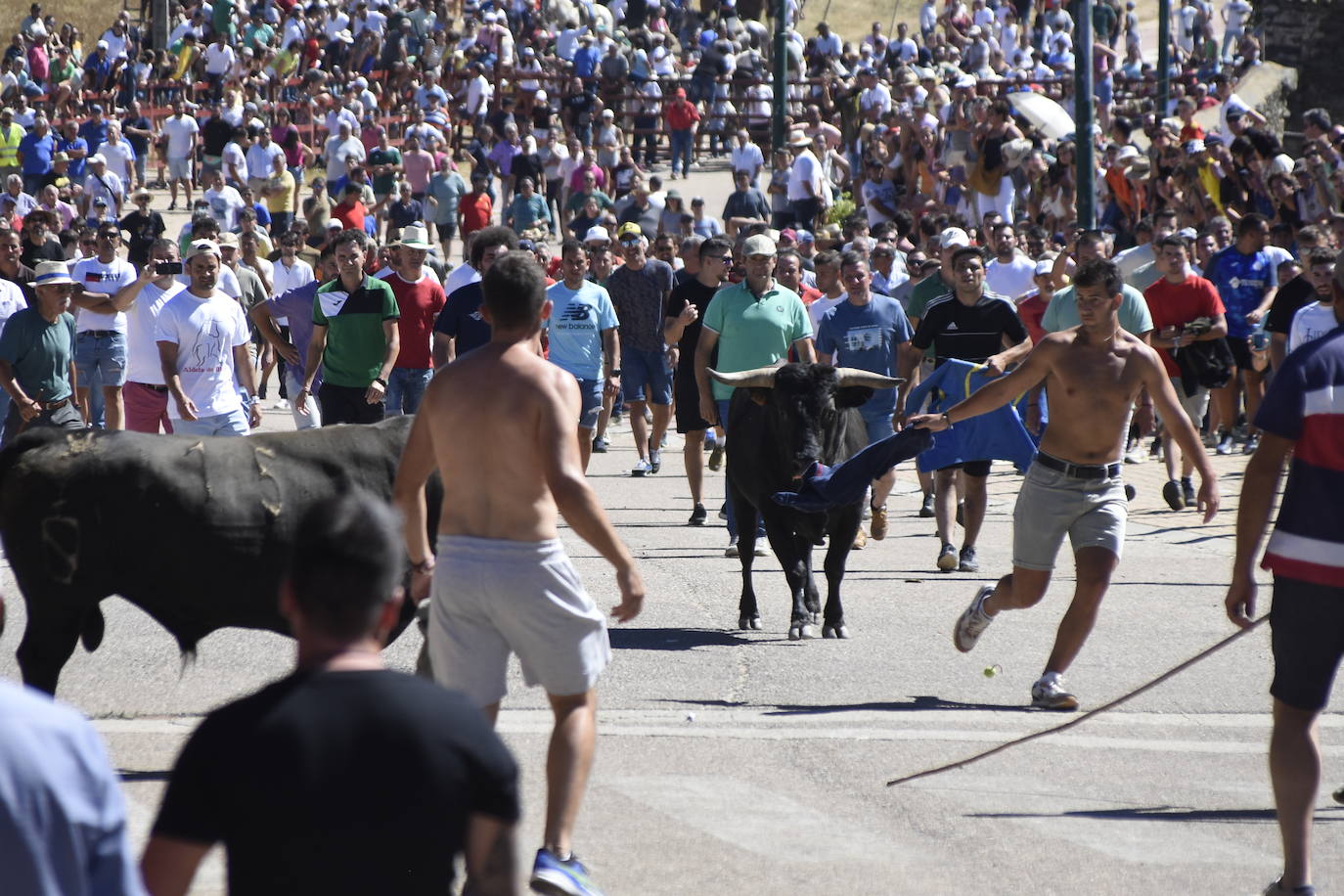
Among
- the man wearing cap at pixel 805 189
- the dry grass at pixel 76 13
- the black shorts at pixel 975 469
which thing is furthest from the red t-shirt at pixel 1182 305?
the dry grass at pixel 76 13

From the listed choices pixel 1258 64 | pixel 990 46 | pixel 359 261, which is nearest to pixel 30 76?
pixel 990 46

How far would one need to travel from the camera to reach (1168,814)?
6.26 metres

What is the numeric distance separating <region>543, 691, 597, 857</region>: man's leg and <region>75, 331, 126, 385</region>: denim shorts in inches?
356

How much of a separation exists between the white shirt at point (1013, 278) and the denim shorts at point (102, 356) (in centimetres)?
711

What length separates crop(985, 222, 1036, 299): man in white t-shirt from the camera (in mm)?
15508

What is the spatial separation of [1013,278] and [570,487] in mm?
11021

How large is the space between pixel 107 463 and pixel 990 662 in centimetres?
421

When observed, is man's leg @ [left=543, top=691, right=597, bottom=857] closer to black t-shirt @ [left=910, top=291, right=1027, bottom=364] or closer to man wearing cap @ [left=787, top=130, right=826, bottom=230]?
black t-shirt @ [left=910, top=291, right=1027, bottom=364]

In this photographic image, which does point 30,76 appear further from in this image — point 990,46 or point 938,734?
point 938,734

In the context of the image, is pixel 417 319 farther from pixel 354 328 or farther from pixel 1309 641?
pixel 1309 641

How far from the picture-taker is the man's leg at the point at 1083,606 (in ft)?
25.2

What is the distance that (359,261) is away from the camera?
11.7m

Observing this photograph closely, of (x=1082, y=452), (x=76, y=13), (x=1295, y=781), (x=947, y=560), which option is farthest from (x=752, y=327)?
(x=76, y=13)

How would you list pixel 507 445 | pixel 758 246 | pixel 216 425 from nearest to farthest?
pixel 507 445
pixel 216 425
pixel 758 246
